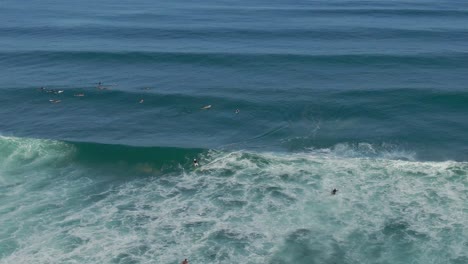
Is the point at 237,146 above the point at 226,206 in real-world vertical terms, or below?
above

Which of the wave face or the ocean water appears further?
the ocean water

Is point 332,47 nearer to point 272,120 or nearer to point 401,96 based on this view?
point 401,96

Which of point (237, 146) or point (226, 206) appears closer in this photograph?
point (226, 206)

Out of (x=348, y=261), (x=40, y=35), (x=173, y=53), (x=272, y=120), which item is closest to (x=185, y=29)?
(x=173, y=53)

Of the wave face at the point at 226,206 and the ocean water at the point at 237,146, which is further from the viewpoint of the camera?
the ocean water at the point at 237,146
